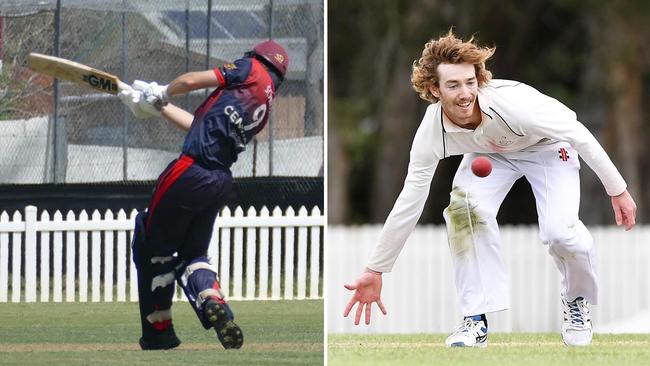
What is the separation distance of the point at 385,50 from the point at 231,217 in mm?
12310

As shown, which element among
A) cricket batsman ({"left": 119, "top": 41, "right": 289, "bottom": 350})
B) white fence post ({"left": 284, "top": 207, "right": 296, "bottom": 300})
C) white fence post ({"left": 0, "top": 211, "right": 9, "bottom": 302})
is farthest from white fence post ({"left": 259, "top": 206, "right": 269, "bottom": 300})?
white fence post ({"left": 0, "top": 211, "right": 9, "bottom": 302})

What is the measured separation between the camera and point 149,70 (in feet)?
25.0

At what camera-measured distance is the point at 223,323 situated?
22.6ft

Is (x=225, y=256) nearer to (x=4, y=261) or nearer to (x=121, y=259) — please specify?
(x=121, y=259)

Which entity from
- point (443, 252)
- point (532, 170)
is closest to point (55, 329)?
point (532, 170)

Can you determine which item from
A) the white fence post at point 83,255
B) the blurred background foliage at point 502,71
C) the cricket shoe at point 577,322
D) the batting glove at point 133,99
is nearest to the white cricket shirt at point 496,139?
the cricket shoe at point 577,322

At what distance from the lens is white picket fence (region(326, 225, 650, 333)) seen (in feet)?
→ 47.6

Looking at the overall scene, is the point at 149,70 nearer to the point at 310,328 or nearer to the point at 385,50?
the point at 310,328

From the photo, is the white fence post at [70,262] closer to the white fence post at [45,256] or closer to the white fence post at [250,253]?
the white fence post at [45,256]

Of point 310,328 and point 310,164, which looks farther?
point 310,164

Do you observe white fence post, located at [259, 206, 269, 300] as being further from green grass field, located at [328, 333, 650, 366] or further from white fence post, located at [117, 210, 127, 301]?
white fence post, located at [117, 210, 127, 301]

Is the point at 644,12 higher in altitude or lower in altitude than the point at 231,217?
higher

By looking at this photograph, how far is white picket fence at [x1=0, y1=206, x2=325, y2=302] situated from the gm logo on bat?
0.75 metres

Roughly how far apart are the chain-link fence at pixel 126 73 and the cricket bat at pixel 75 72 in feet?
0.32
